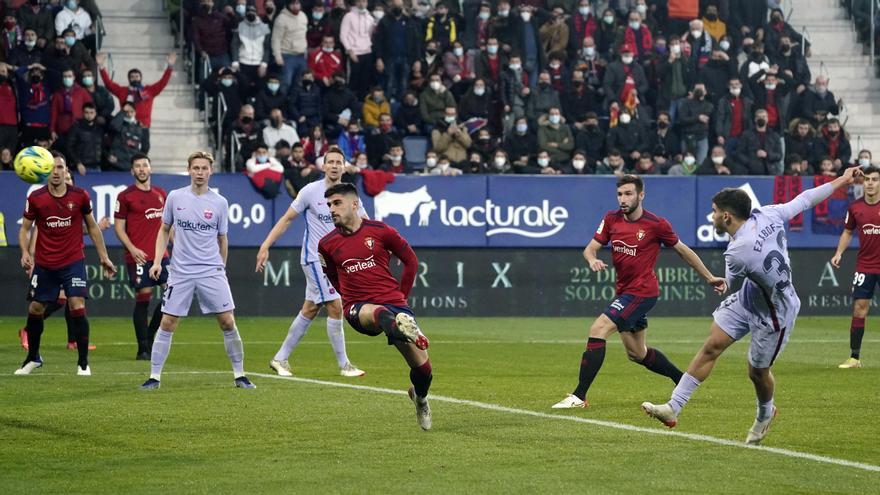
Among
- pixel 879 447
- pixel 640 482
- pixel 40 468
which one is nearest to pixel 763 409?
pixel 879 447

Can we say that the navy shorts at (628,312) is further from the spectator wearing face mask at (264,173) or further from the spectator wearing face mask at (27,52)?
the spectator wearing face mask at (27,52)

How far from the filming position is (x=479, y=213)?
27359mm

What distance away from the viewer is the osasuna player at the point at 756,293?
9.87 m

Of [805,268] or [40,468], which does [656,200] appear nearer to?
[805,268]

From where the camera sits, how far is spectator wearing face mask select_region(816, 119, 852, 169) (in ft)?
100

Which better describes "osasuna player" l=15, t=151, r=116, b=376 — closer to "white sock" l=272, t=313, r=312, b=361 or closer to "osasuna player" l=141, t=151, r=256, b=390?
"osasuna player" l=141, t=151, r=256, b=390

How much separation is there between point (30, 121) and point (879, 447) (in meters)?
19.2

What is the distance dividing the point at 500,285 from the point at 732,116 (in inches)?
263

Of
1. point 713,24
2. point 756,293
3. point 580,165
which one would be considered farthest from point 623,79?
point 756,293

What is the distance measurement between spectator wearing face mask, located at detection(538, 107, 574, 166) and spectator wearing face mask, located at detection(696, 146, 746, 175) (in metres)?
2.71

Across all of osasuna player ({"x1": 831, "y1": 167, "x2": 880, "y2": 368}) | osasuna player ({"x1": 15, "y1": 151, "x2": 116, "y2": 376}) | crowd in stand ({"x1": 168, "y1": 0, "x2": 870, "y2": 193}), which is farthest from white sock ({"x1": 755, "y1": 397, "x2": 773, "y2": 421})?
crowd in stand ({"x1": 168, "y1": 0, "x2": 870, "y2": 193})

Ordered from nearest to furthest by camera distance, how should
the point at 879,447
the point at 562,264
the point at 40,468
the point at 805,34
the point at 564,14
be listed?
the point at 40,468 < the point at 879,447 < the point at 562,264 < the point at 564,14 < the point at 805,34

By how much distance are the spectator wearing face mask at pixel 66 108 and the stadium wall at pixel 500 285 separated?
2318mm

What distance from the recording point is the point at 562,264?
91.1 feet
